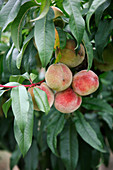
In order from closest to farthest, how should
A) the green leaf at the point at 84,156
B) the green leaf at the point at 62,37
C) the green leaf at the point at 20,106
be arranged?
the green leaf at the point at 20,106 < the green leaf at the point at 62,37 < the green leaf at the point at 84,156

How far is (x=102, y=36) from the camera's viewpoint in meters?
0.65

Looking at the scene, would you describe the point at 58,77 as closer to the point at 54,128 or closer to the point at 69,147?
the point at 54,128

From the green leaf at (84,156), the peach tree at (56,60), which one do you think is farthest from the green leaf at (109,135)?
the peach tree at (56,60)

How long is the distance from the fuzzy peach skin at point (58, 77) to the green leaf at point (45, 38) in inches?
5.5

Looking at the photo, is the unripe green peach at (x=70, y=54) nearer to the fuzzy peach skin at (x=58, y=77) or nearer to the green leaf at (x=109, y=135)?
the fuzzy peach skin at (x=58, y=77)

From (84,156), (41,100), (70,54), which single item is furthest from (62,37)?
(84,156)

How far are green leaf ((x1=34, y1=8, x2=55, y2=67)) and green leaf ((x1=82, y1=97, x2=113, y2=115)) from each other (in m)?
0.43

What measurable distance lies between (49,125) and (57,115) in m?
0.06

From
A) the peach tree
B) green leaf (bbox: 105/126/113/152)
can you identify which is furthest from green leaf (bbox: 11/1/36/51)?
green leaf (bbox: 105/126/113/152)

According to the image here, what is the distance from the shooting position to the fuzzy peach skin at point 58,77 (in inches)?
23.8

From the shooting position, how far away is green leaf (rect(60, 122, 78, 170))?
884 millimetres

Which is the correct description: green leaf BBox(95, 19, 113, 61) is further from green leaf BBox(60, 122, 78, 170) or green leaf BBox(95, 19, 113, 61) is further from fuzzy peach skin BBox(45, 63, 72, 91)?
green leaf BBox(60, 122, 78, 170)

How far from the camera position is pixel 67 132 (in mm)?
964

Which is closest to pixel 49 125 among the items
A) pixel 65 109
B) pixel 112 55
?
pixel 65 109
